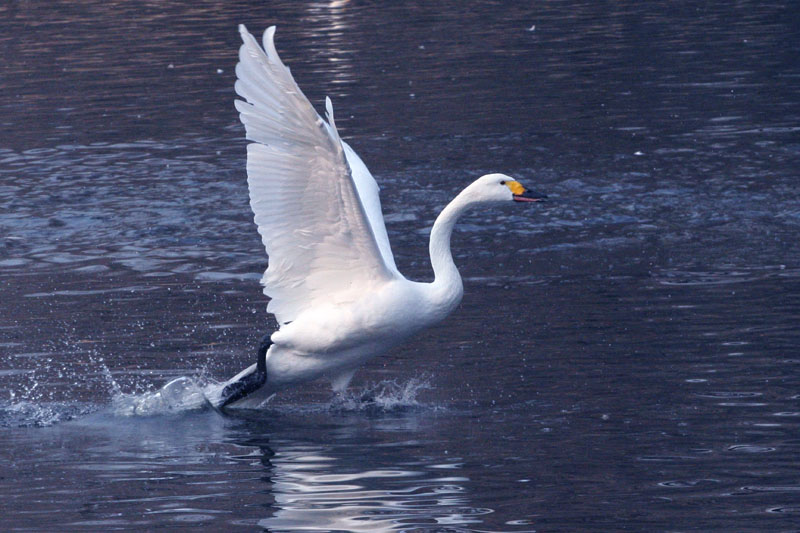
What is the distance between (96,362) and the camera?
29.7ft

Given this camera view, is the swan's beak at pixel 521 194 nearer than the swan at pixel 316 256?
No

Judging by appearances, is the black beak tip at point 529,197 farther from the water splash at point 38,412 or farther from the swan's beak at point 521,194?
the water splash at point 38,412

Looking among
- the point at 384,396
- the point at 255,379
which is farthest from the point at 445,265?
the point at 255,379

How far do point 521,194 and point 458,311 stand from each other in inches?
62.9

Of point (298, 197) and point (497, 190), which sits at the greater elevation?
point (298, 197)

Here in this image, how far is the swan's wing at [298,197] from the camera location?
7270mm

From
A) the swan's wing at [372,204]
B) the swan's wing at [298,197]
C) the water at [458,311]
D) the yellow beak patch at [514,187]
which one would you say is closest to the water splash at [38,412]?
the water at [458,311]

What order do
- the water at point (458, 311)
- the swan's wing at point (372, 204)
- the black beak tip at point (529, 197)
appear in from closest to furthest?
1. the water at point (458, 311)
2. the black beak tip at point (529, 197)
3. the swan's wing at point (372, 204)

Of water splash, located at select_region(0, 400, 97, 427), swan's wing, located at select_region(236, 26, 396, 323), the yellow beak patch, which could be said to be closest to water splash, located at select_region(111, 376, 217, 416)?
water splash, located at select_region(0, 400, 97, 427)

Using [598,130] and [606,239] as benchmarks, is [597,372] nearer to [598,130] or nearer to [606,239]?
[606,239]

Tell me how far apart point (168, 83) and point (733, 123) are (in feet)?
29.9

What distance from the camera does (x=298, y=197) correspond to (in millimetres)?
7750

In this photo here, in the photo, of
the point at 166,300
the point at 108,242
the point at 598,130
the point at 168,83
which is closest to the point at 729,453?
the point at 166,300

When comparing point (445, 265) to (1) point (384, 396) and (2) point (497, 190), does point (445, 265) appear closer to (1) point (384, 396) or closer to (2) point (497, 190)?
(2) point (497, 190)
